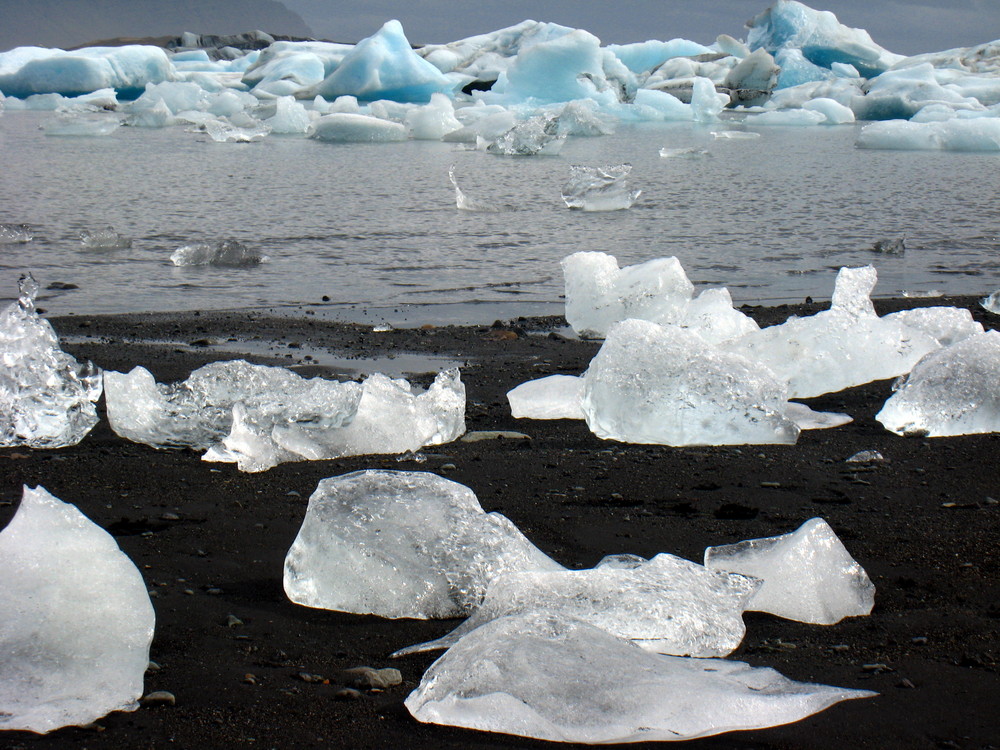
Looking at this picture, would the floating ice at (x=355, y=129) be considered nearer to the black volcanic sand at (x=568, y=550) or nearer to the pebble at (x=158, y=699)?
the black volcanic sand at (x=568, y=550)

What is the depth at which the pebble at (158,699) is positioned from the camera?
1.54m

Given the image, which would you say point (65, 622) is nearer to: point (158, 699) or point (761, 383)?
point (158, 699)

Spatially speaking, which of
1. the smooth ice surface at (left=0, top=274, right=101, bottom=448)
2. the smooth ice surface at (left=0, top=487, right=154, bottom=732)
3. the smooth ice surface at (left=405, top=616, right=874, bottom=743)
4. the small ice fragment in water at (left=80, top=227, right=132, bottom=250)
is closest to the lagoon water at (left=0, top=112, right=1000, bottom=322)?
the small ice fragment in water at (left=80, top=227, right=132, bottom=250)

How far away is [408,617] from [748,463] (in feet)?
4.27

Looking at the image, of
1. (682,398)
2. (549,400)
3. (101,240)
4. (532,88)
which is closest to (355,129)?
(532,88)

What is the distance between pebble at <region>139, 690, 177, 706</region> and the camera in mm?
1541

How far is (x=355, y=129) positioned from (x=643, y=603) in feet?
70.9

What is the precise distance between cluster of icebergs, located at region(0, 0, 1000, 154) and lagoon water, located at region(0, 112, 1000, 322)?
12.4 ft

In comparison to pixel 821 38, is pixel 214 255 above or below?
below

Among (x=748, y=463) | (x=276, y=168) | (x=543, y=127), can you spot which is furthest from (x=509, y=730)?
(x=543, y=127)

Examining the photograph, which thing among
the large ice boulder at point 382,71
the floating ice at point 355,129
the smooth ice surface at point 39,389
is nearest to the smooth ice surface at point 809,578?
the smooth ice surface at point 39,389

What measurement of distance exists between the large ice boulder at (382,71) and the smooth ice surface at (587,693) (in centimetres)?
2781

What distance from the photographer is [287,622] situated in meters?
1.90

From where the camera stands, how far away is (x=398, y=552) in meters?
2.04
